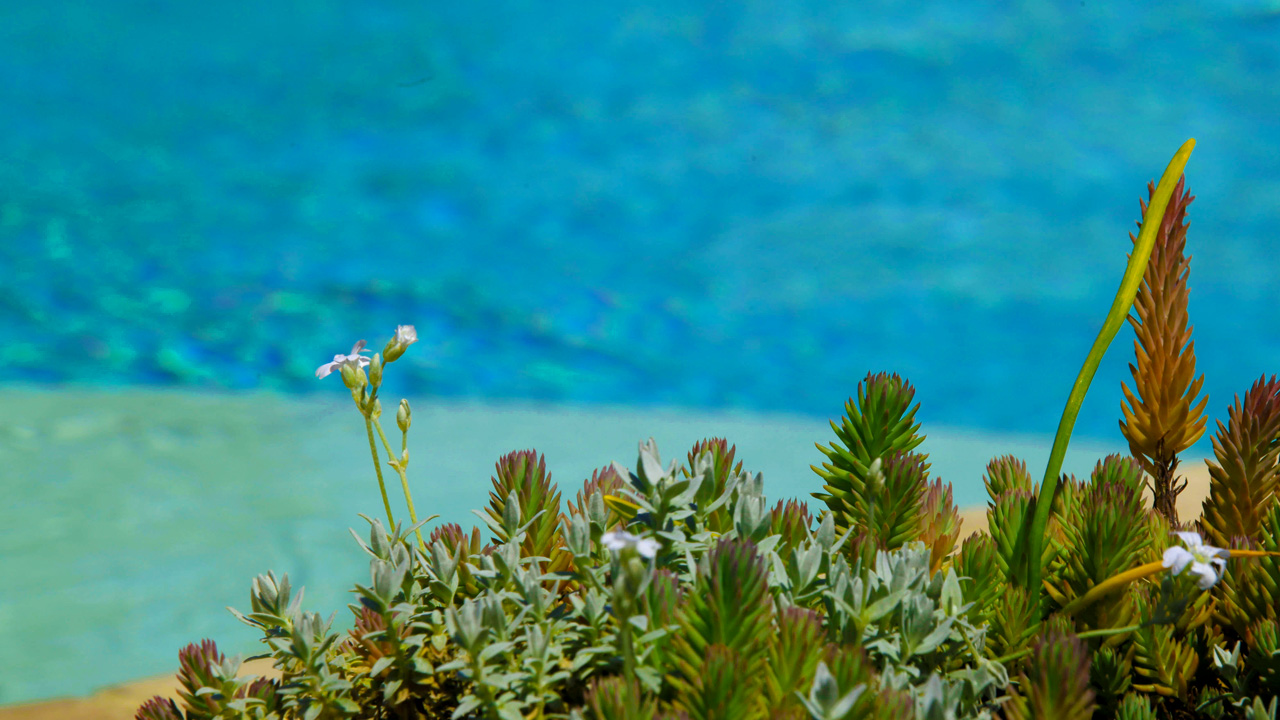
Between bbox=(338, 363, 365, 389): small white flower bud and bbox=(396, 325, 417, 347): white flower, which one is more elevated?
bbox=(396, 325, 417, 347): white flower

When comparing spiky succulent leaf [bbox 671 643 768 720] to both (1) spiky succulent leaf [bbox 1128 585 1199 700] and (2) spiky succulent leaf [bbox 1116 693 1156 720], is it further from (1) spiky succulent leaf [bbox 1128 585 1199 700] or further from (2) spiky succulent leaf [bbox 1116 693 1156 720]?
(1) spiky succulent leaf [bbox 1128 585 1199 700]

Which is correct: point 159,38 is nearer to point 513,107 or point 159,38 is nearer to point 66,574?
point 513,107

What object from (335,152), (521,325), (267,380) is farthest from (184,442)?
(335,152)

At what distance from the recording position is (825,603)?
1307mm

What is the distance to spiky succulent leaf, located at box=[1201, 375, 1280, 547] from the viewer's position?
1.51 m

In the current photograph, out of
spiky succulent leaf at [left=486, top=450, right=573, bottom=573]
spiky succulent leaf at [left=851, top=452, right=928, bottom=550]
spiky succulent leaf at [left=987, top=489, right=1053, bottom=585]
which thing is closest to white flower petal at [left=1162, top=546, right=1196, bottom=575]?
spiky succulent leaf at [left=987, top=489, right=1053, bottom=585]

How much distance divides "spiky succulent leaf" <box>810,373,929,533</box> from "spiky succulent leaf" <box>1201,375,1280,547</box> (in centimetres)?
47

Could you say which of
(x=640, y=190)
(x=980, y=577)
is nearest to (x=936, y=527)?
(x=980, y=577)

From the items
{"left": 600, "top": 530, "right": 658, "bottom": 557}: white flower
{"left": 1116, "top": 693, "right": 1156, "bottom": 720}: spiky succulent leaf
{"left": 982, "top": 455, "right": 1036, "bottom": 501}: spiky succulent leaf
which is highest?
{"left": 982, "top": 455, "right": 1036, "bottom": 501}: spiky succulent leaf

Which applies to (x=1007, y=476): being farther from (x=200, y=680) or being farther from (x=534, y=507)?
(x=200, y=680)

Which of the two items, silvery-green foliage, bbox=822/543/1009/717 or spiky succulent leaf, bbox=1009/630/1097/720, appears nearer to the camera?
spiky succulent leaf, bbox=1009/630/1097/720

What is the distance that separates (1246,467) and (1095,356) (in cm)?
41

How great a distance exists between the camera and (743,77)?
840 cm

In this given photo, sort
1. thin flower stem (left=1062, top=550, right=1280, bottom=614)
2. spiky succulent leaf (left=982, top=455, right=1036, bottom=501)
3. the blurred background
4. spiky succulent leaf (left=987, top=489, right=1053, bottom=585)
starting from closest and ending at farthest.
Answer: thin flower stem (left=1062, top=550, right=1280, bottom=614) < spiky succulent leaf (left=987, top=489, right=1053, bottom=585) < spiky succulent leaf (left=982, top=455, right=1036, bottom=501) < the blurred background
